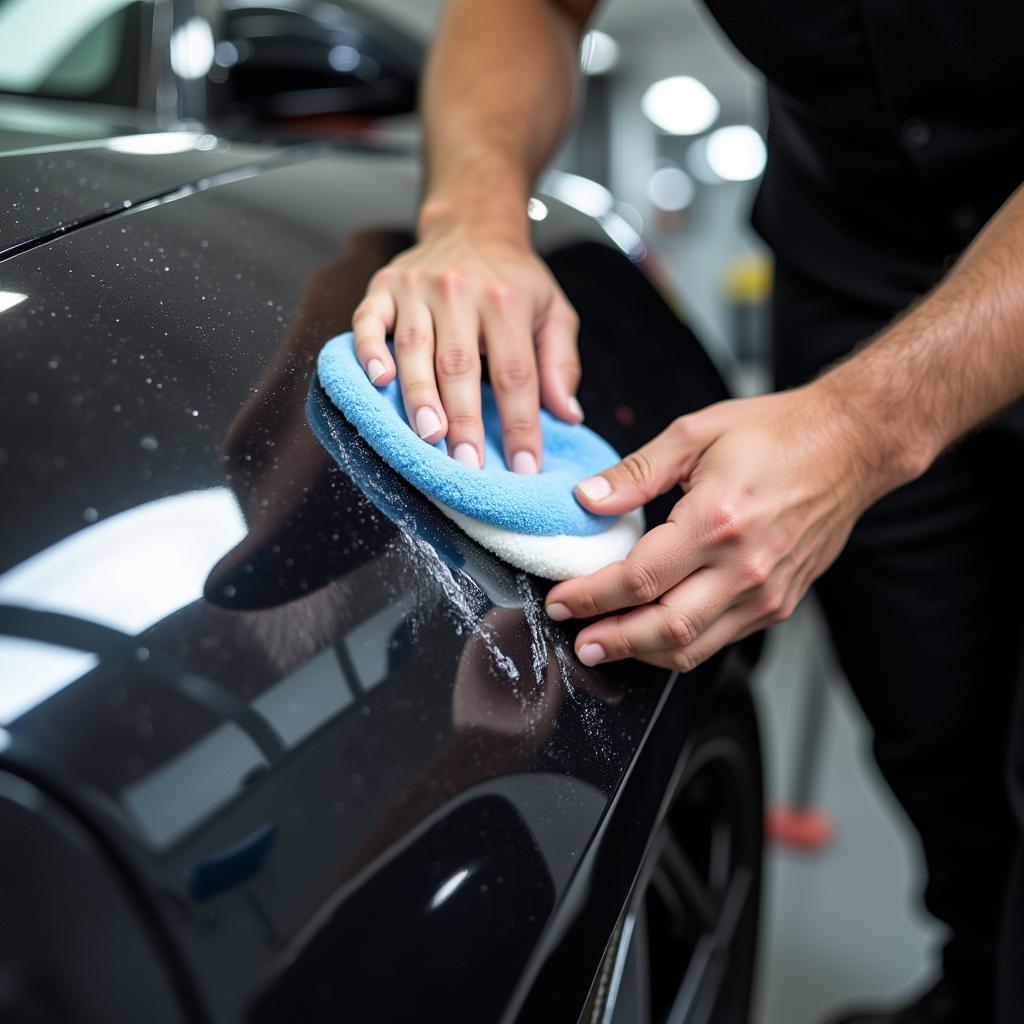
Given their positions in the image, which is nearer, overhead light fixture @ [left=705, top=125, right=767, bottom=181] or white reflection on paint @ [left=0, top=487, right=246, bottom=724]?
white reflection on paint @ [left=0, top=487, right=246, bottom=724]

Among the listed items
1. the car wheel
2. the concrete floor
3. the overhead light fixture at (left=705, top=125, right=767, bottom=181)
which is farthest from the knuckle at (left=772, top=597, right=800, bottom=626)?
the overhead light fixture at (left=705, top=125, right=767, bottom=181)

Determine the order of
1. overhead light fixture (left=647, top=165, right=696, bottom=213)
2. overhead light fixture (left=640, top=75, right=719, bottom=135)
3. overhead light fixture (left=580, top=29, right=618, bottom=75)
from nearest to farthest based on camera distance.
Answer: overhead light fixture (left=580, top=29, right=618, bottom=75), overhead light fixture (left=640, top=75, right=719, bottom=135), overhead light fixture (left=647, top=165, right=696, bottom=213)

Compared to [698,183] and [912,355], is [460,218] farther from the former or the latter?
[698,183]

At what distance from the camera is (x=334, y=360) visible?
547 mm

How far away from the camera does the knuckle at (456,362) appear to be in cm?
61

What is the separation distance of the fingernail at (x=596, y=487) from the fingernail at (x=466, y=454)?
0.06 metres

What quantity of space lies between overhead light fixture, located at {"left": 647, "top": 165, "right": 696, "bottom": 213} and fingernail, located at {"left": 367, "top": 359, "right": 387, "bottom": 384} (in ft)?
33.2

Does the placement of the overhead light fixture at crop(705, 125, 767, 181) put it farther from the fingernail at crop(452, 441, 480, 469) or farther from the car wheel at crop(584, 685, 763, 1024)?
the fingernail at crop(452, 441, 480, 469)

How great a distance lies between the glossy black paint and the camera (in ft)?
1.15

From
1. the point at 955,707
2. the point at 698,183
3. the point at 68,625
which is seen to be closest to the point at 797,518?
the point at 68,625

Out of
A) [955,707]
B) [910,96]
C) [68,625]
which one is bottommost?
[955,707]

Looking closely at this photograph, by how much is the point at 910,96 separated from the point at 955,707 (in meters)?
0.60

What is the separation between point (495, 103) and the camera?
94 cm

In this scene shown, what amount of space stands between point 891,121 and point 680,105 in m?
10.1
